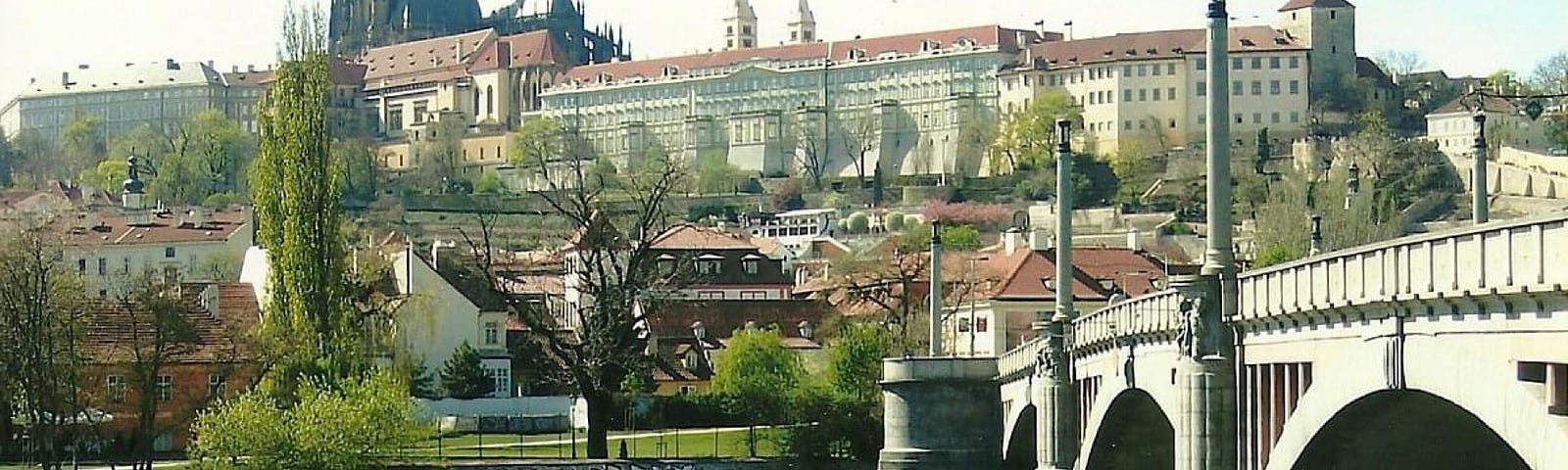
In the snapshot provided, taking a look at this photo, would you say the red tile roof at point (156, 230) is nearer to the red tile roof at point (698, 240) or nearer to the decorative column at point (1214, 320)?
the red tile roof at point (698, 240)

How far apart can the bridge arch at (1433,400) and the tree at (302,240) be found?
Answer: 43399mm

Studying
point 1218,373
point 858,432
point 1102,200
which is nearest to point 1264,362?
point 1218,373

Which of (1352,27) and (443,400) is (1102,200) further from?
(443,400)

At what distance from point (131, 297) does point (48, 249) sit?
6.98 m

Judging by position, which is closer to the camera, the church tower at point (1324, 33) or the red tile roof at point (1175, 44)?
the red tile roof at point (1175, 44)

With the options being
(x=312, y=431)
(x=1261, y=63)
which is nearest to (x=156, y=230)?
(x=312, y=431)

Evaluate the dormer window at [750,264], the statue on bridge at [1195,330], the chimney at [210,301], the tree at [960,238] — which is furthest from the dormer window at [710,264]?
the statue on bridge at [1195,330]

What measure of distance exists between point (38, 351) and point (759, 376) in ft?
67.8

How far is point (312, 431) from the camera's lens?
61.1 metres

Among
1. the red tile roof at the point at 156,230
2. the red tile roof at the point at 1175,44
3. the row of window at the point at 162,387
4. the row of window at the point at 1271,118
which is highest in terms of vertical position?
the red tile roof at the point at 1175,44

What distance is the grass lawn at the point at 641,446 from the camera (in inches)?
2894

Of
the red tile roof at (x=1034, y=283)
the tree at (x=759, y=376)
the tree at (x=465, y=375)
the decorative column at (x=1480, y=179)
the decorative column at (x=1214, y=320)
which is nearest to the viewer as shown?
the decorative column at (x=1214, y=320)

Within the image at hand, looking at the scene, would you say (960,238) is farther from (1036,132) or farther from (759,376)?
(759,376)

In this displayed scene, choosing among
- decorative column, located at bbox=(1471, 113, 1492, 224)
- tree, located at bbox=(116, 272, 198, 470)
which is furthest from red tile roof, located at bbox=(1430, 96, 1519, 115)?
decorative column, located at bbox=(1471, 113, 1492, 224)
